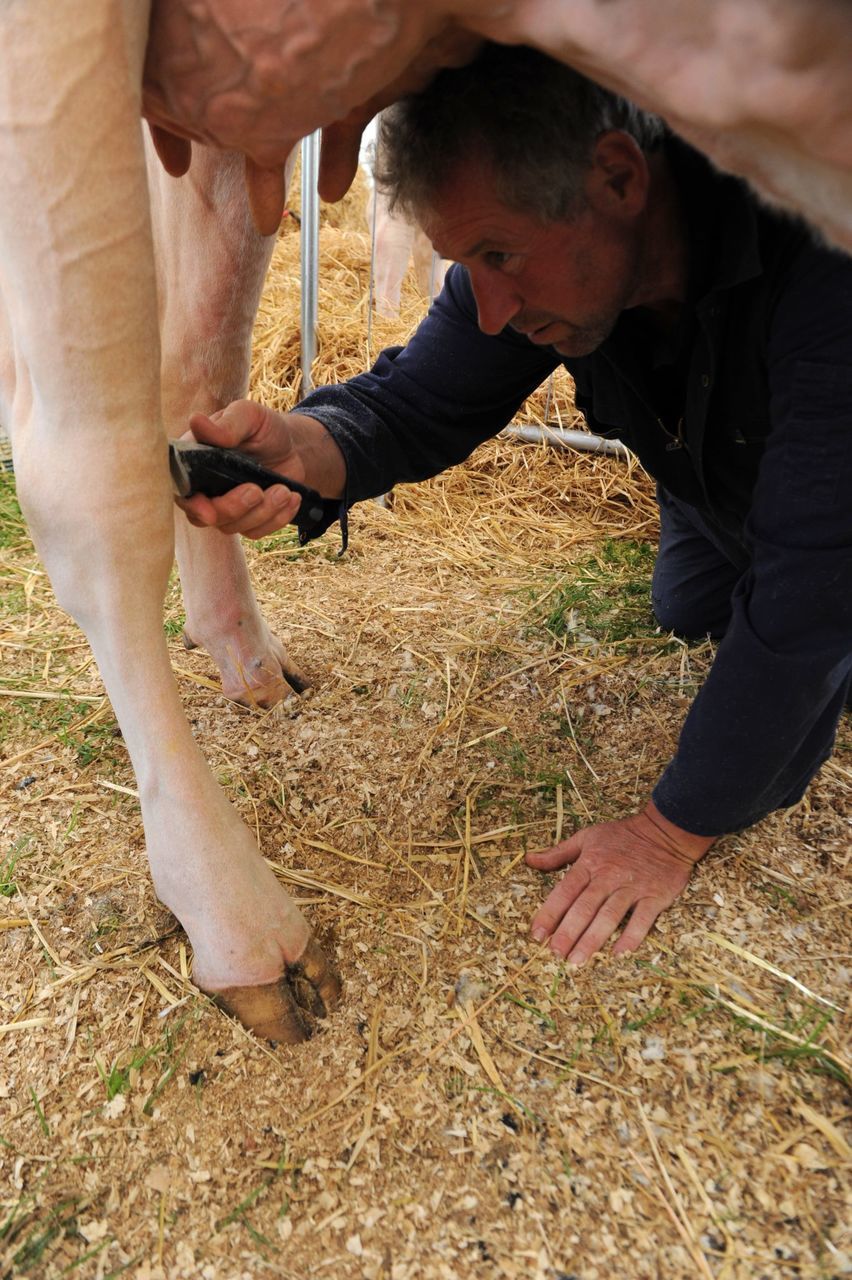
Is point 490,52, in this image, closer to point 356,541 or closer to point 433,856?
point 433,856

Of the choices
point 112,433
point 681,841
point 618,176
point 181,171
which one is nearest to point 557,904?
point 681,841

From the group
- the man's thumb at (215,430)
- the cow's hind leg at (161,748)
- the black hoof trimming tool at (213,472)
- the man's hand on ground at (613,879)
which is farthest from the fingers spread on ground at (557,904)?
the man's thumb at (215,430)

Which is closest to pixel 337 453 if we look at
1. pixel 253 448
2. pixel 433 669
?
pixel 253 448

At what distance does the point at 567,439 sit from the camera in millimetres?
3080

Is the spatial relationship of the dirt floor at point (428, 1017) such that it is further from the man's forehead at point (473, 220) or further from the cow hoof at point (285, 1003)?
the man's forehead at point (473, 220)

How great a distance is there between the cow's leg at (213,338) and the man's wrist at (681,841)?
2.46 ft

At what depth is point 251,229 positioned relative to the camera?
144cm

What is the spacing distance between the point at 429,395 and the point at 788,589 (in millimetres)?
789

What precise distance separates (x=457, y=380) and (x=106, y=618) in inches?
34.4

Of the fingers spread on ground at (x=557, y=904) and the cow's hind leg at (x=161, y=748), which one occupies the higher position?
the cow's hind leg at (x=161, y=748)

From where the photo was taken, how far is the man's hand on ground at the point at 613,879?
1.26 metres

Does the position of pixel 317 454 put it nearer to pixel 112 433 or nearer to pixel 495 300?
pixel 495 300

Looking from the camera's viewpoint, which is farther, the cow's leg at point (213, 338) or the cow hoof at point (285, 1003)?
the cow's leg at point (213, 338)


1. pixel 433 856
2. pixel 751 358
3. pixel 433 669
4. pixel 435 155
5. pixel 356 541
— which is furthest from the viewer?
pixel 356 541
